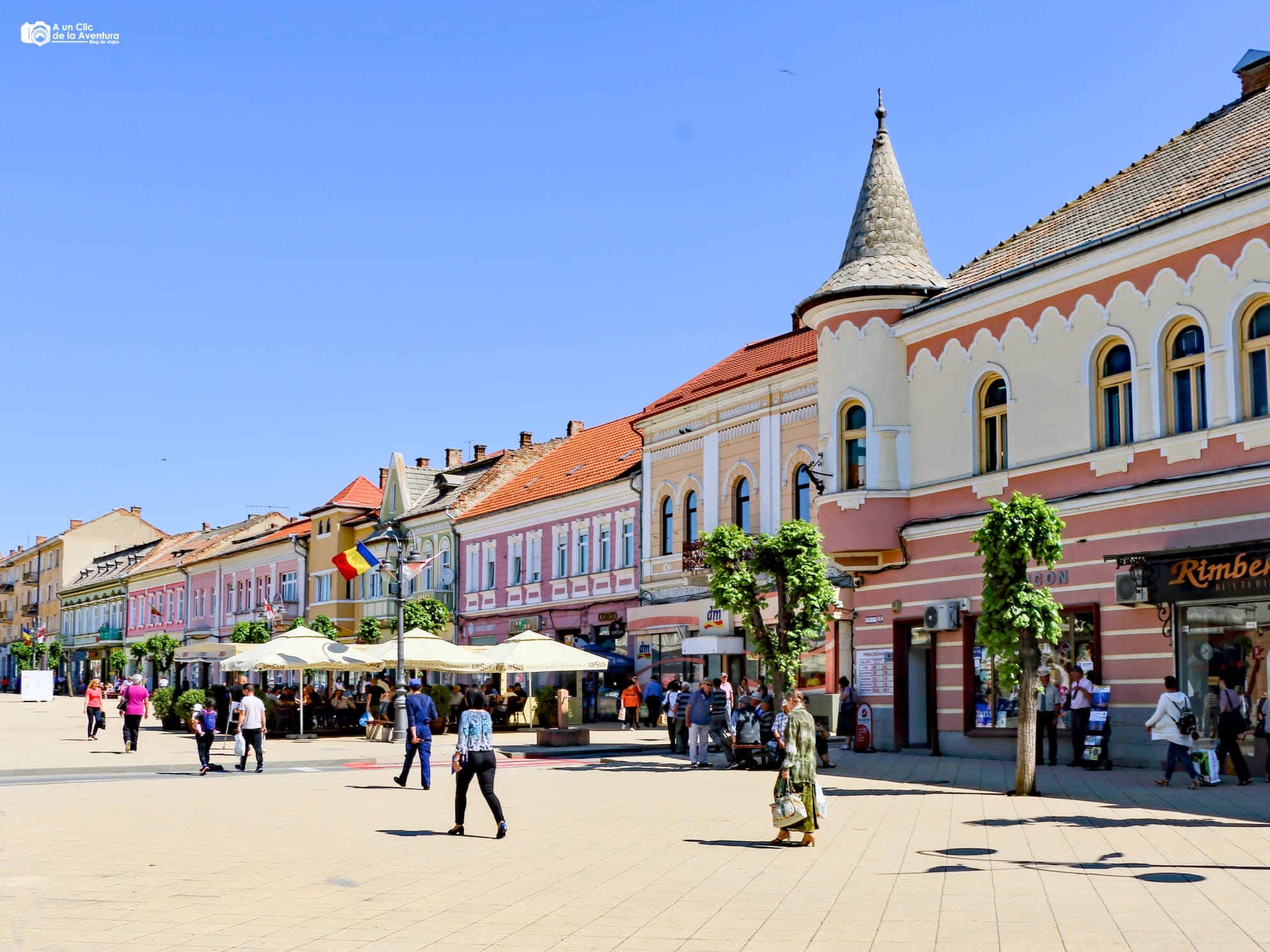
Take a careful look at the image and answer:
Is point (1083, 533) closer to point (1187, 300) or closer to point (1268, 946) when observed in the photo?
point (1187, 300)

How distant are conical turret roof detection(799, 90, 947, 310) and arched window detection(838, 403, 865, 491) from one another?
89.2 inches

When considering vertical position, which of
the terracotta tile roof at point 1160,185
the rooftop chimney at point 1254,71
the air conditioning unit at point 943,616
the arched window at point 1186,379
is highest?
the rooftop chimney at point 1254,71

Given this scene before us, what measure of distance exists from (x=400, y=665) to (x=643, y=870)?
710 inches

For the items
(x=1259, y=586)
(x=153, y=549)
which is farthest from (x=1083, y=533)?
(x=153, y=549)

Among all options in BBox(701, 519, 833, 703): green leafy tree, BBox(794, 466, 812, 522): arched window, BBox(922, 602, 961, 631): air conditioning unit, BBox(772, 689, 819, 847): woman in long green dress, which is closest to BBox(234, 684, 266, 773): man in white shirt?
BBox(701, 519, 833, 703): green leafy tree

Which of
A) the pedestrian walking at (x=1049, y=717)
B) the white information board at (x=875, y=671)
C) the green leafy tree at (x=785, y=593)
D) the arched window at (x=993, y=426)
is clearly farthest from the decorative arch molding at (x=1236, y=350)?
the white information board at (x=875, y=671)

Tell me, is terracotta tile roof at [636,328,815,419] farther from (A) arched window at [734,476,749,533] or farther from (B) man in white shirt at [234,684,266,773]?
(B) man in white shirt at [234,684,266,773]

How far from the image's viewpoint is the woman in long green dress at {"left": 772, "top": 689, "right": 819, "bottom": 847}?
12867 millimetres

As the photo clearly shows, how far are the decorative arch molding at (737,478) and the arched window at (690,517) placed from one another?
1.59 metres

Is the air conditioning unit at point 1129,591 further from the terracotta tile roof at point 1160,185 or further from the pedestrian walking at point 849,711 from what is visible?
the pedestrian walking at point 849,711

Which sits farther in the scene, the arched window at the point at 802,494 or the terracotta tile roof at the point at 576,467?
the terracotta tile roof at the point at 576,467

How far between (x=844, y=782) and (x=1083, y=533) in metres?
5.60

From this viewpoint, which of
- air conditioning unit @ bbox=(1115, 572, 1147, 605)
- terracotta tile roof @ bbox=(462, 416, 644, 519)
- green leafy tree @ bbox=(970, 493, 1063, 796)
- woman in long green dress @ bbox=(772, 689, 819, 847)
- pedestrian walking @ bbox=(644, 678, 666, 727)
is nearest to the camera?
woman in long green dress @ bbox=(772, 689, 819, 847)

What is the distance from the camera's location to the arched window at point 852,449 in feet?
83.5
